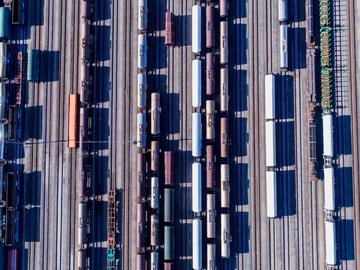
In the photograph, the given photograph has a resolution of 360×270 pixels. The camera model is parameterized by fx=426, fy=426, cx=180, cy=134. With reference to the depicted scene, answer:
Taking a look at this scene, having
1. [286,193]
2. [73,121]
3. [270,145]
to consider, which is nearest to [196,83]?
[270,145]

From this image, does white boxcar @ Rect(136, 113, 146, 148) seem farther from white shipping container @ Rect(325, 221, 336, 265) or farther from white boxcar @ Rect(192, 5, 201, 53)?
white shipping container @ Rect(325, 221, 336, 265)

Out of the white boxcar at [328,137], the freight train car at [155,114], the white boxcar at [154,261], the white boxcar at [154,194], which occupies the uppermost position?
the freight train car at [155,114]

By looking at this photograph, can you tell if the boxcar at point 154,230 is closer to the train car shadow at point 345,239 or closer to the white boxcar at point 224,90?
the white boxcar at point 224,90

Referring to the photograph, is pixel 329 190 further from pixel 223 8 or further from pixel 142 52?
pixel 142 52

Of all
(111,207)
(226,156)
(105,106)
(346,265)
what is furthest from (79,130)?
(346,265)

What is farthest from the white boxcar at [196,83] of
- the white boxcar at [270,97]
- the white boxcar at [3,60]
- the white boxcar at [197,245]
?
the white boxcar at [3,60]

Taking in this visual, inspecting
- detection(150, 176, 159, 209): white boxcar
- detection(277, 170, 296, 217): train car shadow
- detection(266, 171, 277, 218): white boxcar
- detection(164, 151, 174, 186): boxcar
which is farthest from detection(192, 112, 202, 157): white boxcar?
detection(277, 170, 296, 217): train car shadow
